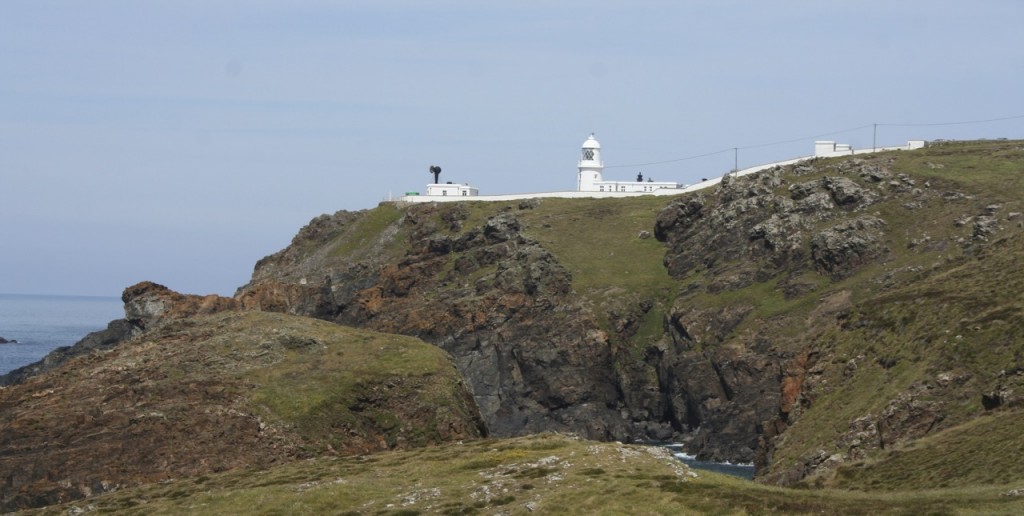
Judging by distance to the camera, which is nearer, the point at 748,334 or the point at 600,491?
the point at 600,491

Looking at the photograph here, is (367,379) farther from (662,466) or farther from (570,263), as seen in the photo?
(570,263)

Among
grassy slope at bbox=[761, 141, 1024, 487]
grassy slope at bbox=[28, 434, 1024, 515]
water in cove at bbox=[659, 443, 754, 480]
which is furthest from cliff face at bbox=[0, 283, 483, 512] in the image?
water in cove at bbox=[659, 443, 754, 480]

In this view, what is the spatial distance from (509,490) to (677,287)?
4543 inches

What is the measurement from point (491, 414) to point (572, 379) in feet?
34.7

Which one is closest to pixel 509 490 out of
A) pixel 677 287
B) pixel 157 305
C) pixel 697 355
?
pixel 697 355

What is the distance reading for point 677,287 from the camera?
175625mm

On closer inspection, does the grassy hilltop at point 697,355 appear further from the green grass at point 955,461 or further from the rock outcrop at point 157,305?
the rock outcrop at point 157,305

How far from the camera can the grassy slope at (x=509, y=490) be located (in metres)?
54.8

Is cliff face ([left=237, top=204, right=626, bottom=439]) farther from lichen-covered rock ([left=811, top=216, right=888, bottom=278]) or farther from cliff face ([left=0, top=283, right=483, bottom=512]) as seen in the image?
cliff face ([left=0, top=283, right=483, bottom=512])

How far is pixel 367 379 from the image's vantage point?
312ft

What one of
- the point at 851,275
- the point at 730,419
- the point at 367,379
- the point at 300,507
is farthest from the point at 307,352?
the point at 851,275

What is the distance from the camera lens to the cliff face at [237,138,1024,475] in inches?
5866

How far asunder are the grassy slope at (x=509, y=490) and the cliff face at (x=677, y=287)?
217ft

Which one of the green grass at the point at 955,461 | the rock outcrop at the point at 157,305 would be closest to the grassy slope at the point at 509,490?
the green grass at the point at 955,461
